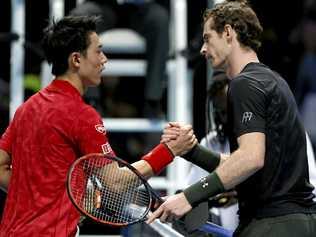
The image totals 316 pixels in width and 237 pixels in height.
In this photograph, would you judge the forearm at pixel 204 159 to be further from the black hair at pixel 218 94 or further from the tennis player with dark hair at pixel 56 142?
the black hair at pixel 218 94

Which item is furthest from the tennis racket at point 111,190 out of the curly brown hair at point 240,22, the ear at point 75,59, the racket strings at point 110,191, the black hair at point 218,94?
the black hair at point 218,94

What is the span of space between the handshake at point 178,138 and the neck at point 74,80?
425 mm

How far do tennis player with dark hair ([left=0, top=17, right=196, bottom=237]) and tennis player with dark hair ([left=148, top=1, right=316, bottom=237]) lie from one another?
46 cm

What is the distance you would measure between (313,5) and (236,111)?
424 centimetres

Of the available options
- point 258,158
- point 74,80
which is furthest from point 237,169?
point 74,80

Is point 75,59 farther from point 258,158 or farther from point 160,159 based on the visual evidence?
point 258,158

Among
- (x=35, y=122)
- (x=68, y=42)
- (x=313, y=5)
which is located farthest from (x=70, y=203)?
(x=313, y=5)

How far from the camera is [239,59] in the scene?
190 inches

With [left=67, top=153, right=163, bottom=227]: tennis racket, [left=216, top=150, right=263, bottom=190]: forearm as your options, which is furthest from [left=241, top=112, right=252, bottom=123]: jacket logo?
[left=67, top=153, right=163, bottom=227]: tennis racket

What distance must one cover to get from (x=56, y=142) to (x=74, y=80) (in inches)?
14.2

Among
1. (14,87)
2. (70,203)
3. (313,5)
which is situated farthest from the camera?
(313,5)

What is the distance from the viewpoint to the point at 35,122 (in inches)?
197

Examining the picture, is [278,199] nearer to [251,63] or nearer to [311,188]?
[311,188]

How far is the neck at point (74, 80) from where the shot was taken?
16.8 ft
